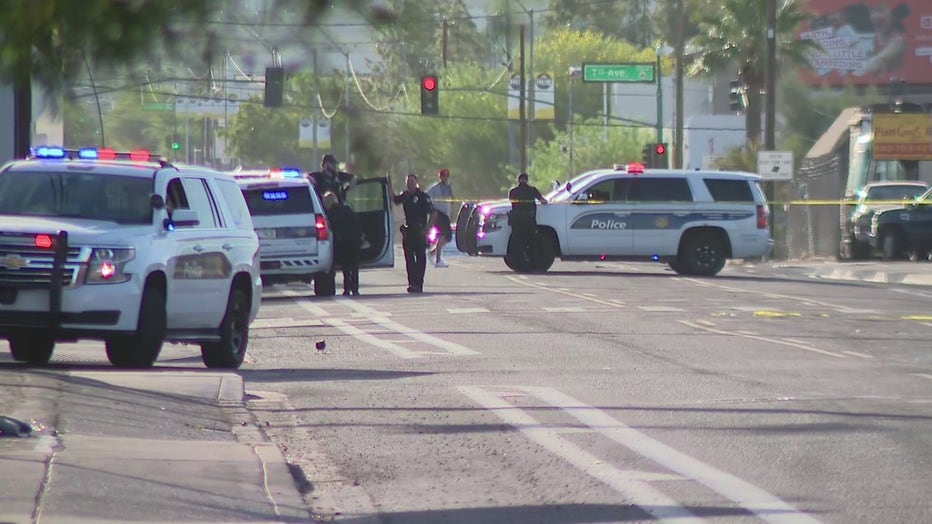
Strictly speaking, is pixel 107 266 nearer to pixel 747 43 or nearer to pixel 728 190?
pixel 728 190

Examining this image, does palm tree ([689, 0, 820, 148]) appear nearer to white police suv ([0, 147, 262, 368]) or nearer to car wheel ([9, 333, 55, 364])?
white police suv ([0, 147, 262, 368])

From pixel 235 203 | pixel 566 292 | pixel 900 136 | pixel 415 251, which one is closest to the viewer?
pixel 235 203

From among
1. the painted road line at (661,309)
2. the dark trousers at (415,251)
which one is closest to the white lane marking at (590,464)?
the painted road line at (661,309)

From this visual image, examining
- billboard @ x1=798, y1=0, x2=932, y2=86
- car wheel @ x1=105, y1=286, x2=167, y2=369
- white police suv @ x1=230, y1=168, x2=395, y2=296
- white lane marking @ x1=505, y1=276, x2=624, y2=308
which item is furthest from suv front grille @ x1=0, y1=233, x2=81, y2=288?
billboard @ x1=798, y1=0, x2=932, y2=86

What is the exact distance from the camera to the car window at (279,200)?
74.8ft

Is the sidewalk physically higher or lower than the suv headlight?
lower

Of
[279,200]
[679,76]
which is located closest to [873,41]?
[679,76]

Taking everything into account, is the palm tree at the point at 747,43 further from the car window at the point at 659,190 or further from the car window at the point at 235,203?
the car window at the point at 235,203

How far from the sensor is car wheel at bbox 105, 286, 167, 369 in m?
12.8

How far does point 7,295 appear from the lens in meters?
12.6

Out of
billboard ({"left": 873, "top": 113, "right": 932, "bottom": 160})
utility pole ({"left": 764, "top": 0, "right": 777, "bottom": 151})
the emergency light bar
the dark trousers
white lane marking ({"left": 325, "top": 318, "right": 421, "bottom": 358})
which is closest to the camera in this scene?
the emergency light bar

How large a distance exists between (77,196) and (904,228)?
79.3ft

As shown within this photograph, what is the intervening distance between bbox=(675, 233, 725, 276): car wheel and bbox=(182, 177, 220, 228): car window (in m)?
16.6

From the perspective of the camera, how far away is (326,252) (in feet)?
74.7
